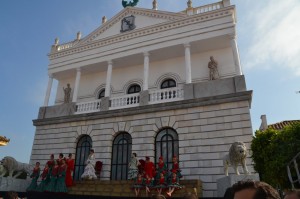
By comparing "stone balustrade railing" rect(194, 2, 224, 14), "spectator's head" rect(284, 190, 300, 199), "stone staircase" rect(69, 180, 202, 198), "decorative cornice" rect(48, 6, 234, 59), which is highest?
"stone balustrade railing" rect(194, 2, 224, 14)

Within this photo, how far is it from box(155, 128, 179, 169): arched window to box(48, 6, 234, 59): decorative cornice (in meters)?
7.49

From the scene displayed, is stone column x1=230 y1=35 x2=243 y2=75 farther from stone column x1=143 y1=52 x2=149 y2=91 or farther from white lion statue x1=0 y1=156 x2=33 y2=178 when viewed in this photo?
white lion statue x1=0 y1=156 x2=33 y2=178

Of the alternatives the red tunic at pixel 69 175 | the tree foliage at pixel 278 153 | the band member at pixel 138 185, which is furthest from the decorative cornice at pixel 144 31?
the band member at pixel 138 185

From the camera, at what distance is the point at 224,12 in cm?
1627

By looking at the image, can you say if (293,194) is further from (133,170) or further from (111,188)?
(133,170)

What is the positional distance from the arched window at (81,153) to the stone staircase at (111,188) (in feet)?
10.6

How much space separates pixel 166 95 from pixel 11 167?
402 inches

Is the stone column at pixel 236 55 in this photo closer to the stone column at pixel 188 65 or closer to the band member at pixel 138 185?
the stone column at pixel 188 65

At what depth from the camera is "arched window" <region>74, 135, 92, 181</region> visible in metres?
16.6

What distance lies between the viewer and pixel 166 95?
52.1ft

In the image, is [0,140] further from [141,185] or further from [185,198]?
[185,198]

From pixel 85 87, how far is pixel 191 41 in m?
9.79

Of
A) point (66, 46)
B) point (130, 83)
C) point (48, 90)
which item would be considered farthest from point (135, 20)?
point (48, 90)

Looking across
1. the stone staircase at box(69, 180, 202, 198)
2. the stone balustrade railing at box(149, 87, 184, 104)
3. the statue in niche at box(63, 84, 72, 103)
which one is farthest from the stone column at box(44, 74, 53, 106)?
the stone balustrade railing at box(149, 87, 184, 104)
